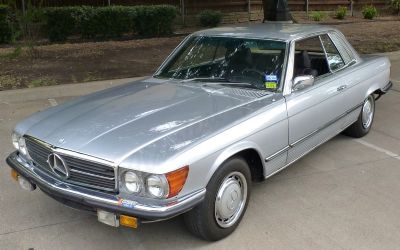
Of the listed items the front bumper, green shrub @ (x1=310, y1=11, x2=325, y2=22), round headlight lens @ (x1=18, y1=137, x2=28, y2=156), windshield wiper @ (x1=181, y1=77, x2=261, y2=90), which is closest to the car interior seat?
windshield wiper @ (x1=181, y1=77, x2=261, y2=90)

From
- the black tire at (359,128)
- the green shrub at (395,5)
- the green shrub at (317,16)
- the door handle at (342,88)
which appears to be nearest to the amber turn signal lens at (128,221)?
the door handle at (342,88)

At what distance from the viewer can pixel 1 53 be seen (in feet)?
37.1

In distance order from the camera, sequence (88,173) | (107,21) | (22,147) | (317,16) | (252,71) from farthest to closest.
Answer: (317,16) → (107,21) → (252,71) → (22,147) → (88,173)

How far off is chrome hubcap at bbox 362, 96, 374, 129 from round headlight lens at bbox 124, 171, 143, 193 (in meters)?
3.55

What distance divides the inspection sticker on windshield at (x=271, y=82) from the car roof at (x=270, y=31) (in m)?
0.45

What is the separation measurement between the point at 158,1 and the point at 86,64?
29.6 ft

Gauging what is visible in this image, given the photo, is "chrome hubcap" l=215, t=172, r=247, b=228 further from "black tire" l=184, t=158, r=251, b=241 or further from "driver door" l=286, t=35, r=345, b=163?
"driver door" l=286, t=35, r=345, b=163

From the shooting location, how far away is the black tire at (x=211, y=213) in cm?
325

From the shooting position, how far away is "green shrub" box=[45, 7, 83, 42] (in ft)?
45.8

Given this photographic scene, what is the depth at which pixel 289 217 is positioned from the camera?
12.6 feet

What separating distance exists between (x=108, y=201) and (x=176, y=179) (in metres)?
0.47

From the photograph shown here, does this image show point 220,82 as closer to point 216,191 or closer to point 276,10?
point 216,191

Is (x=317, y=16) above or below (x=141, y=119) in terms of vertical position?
above

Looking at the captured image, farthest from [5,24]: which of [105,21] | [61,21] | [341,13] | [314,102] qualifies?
[341,13]
